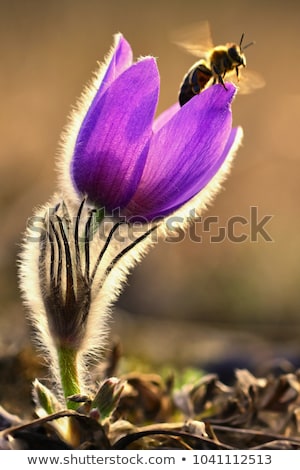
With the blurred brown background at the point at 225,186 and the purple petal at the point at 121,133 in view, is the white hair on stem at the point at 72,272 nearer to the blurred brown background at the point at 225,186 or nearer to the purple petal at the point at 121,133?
the purple petal at the point at 121,133

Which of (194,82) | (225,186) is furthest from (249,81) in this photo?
(225,186)

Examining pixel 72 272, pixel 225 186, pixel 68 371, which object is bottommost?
pixel 68 371

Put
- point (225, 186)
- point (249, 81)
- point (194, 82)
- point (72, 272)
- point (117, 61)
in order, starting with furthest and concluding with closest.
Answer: point (225, 186)
point (249, 81)
point (194, 82)
point (117, 61)
point (72, 272)

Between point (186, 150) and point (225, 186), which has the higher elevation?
point (225, 186)

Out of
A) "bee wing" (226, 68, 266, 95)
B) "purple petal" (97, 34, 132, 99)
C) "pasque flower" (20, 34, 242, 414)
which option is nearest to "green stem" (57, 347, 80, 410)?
"pasque flower" (20, 34, 242, 414)

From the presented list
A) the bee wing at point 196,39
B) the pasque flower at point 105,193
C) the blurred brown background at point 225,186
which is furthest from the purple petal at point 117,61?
the blurred brown background at point 225,186

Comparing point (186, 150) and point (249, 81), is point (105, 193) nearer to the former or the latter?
point (186, 150)
